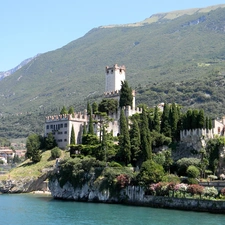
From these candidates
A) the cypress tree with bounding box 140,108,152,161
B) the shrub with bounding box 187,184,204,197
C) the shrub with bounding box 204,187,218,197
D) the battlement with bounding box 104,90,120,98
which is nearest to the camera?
the shrub with bounding box 204,187,218,197

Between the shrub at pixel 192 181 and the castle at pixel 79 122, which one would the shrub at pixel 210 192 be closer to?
the shrub at pixel 192 181

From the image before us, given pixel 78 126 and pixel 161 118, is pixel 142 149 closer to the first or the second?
pixel 161 118

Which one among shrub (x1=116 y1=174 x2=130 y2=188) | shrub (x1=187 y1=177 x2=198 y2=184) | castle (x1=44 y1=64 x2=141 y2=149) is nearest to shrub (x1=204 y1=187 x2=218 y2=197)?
shrub (x1=187 y1=177 x2=198 y2=184)

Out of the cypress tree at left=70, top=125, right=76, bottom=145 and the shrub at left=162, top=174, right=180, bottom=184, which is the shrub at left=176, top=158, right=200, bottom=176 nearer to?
the shrub at left=162, top=174, right=180, bottom=184

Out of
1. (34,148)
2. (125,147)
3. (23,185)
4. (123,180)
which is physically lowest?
(23,185)

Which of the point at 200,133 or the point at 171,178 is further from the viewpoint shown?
the point at 200,133

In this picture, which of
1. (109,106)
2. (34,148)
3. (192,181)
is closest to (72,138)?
(34,148)

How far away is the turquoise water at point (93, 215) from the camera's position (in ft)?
163

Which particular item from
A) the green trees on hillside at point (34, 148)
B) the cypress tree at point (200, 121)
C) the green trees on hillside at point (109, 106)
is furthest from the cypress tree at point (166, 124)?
the green trees on hillside at point (34, 148)

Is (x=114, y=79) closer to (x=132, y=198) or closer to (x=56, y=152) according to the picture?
(x=56, y=152)

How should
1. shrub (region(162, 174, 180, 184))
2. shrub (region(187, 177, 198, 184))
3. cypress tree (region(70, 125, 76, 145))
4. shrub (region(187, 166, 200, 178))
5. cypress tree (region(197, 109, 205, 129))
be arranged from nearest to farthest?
shrub (region(187, 177, 198, 184)) → shrub (region(162, 174, 180, 184)) → shrub (region(187, 166, 200, 178)) → cypress tree (region(197, 109, 205, 129)) → cypress tree (region(70, 125, 76, 145))

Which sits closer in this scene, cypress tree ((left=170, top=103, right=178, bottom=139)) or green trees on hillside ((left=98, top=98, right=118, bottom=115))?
cypress tree ((left=170, top=103, right=178, bottom=139))

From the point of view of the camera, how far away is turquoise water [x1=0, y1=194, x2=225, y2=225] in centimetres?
4972

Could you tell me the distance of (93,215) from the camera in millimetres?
54500
